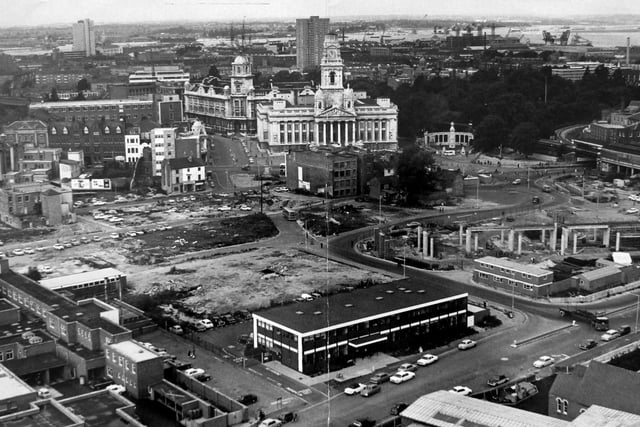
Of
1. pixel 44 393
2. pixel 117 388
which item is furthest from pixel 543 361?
pixel 44 393

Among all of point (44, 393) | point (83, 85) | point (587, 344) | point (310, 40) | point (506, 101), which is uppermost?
point (310, 40)

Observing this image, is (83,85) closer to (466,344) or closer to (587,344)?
(466,344)

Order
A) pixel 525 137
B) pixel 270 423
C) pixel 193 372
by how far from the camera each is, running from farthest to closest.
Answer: pixel 525 137 → pixel 193 372 → pixel 270 423

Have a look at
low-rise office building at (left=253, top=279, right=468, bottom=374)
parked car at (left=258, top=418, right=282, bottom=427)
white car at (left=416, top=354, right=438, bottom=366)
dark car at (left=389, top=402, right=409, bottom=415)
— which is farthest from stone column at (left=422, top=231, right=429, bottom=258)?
parked car at (left=258, top=418, right=282, bottom=427)

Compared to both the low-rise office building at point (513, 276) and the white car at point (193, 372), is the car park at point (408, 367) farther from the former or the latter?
the low-rise office building at point (513, 276)

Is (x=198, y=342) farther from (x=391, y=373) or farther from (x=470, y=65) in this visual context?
(x=470, y=65)
